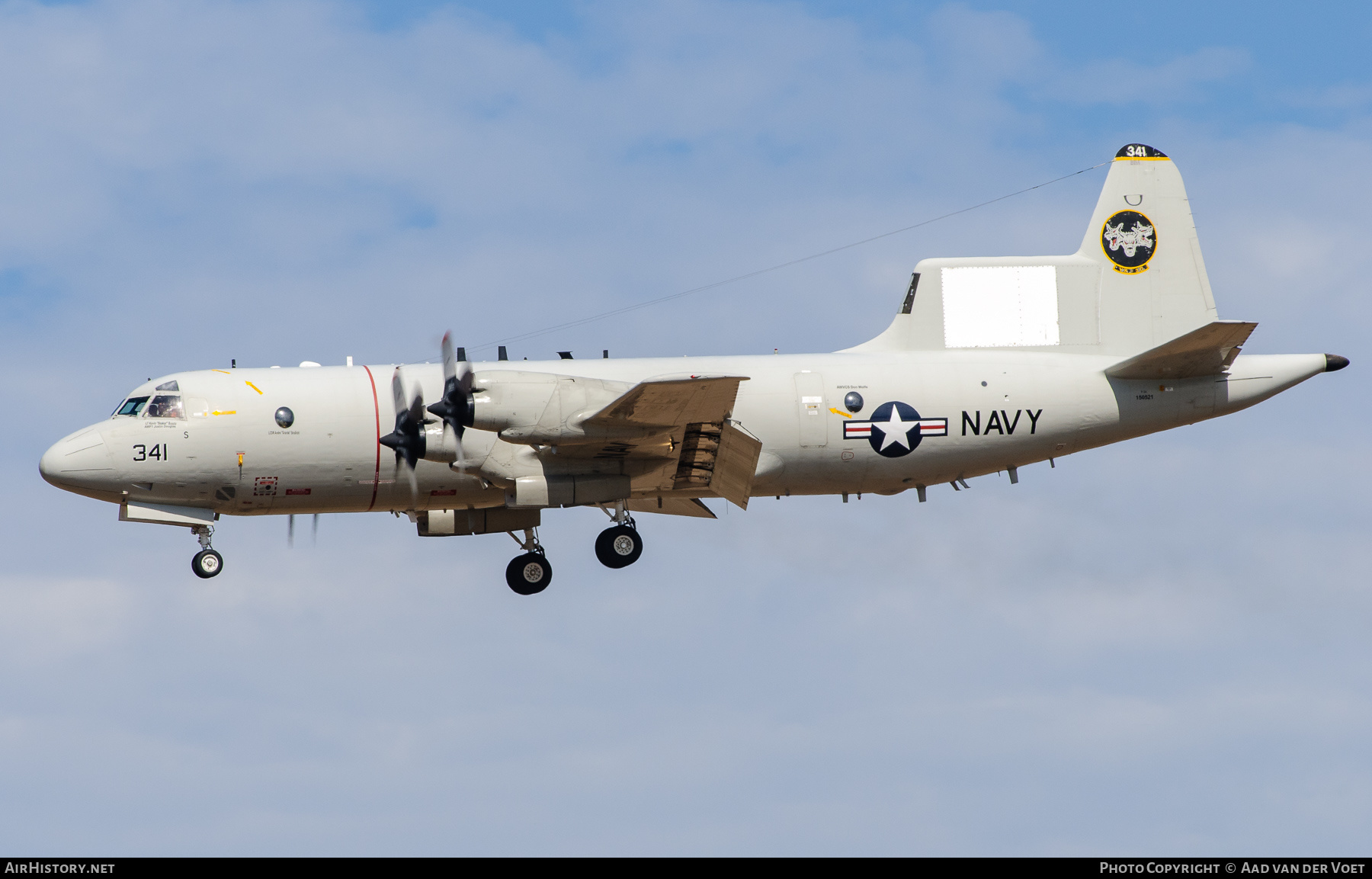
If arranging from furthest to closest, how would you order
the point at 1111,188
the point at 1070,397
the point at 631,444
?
the point at 1111,188
the point at 1070,397
the point at 631,444

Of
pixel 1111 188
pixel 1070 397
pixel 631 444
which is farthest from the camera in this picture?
pixel 1111 188

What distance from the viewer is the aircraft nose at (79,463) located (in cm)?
3078

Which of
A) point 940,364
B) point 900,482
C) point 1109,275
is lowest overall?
point 900,482

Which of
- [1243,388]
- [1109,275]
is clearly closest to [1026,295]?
[1109,275]

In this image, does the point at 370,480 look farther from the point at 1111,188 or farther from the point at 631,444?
the point at 1111,188

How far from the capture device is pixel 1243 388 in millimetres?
32969

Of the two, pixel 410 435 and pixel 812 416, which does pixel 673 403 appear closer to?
pixel 812 416

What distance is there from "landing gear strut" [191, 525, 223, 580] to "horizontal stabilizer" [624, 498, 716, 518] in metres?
8.25

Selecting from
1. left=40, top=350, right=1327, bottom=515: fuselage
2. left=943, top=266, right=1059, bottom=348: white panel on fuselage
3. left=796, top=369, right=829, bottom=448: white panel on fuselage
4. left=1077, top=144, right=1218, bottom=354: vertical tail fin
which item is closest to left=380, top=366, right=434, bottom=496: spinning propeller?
left=40, top=350, right=1327, bottom=515: fuselage

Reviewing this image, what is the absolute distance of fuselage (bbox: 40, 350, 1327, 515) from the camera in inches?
1212

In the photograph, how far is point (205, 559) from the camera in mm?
31656

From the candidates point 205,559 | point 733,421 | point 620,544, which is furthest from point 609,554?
point 205,559

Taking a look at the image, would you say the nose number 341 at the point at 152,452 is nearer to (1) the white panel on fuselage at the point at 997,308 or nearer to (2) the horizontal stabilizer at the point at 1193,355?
(1) the white panel on fuselage at the point at 997,308

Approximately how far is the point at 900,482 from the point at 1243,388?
278 inches
